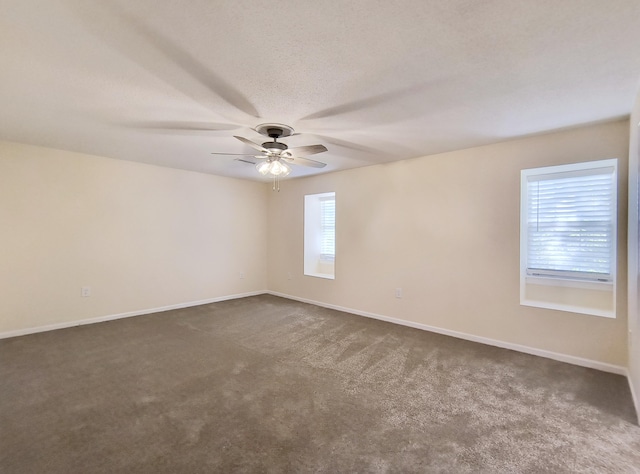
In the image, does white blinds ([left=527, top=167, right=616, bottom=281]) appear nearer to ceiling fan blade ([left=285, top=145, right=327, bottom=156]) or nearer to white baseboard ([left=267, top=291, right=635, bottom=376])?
white baseboard ([left=267, top=291, right=635, bottom=376])

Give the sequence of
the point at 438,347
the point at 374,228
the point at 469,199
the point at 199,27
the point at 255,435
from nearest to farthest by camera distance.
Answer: the point at 199,27, the point at 255,435, the point at 438,347, the point at 469,199, the point at 374,228

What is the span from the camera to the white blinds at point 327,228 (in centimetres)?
563

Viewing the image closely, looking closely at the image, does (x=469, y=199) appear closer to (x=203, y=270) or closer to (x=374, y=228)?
(x=374, y=228)

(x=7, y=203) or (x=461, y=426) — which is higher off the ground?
(x=7, y=203)

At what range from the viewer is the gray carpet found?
66.6 inches

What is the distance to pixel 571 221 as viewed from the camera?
3160mm

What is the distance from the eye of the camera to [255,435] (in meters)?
1.88

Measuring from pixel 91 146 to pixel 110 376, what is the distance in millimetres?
2679

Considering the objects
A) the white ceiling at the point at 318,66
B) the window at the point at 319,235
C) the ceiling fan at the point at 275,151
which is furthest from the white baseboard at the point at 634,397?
the window at the point at 319,235

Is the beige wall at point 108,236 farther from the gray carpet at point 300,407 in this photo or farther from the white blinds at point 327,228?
the white blinds at point 327,228

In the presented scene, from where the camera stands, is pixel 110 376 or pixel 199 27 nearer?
pixel 199 27

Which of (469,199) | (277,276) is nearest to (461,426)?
(469,199)

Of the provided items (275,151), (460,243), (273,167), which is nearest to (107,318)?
(273,167)

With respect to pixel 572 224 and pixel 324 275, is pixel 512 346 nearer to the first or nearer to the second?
pixel 572 224
